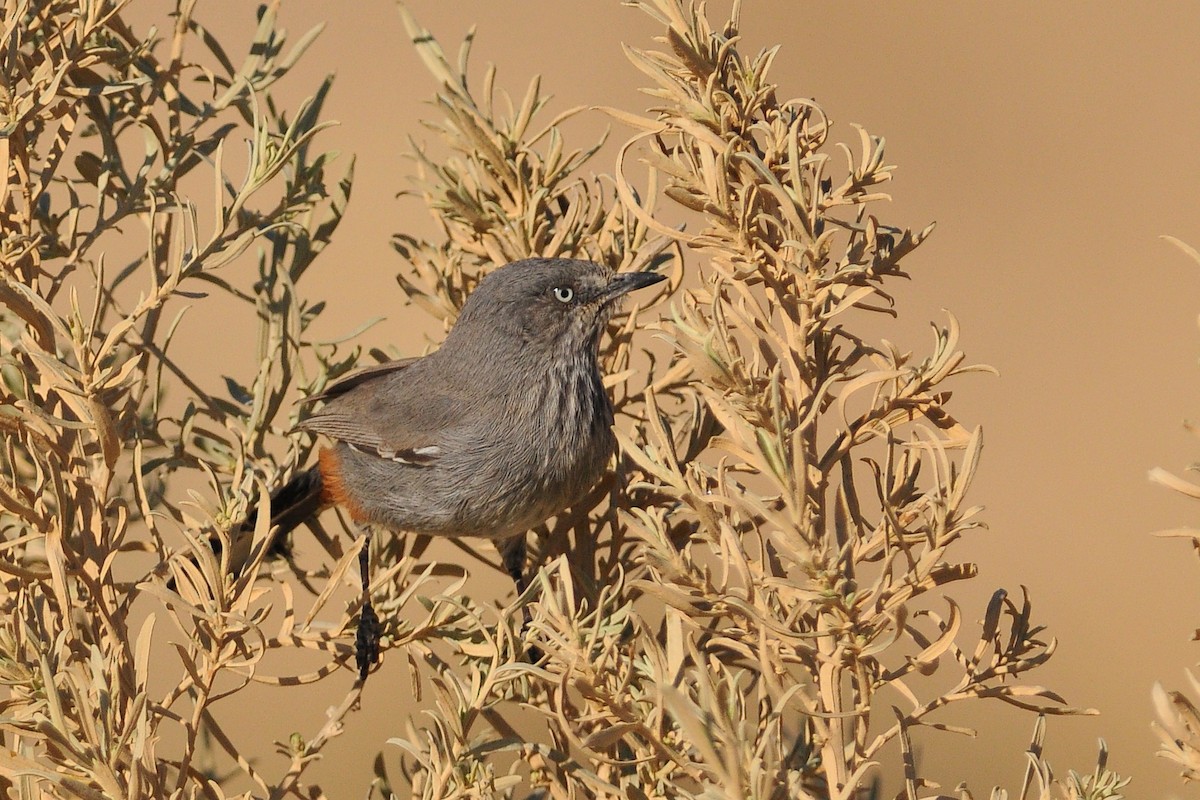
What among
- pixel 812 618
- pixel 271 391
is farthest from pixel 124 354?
pixel 812 618

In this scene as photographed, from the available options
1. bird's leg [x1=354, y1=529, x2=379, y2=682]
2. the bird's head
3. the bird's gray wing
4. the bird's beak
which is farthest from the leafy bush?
the bird's gray wing

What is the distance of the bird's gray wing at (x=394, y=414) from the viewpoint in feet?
12.1

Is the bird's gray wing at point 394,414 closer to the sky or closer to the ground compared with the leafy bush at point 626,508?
closer to the sky

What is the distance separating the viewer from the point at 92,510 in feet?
6.54

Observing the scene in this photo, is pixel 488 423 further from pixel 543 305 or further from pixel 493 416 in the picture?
pixel 543 305

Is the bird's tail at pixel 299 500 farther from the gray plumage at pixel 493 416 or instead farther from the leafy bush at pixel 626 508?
the leafy bush at pixel 626 508

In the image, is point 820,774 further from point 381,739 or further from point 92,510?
point 381,739

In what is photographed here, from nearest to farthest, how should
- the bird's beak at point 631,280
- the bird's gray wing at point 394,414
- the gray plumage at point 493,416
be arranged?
the bird's beak at point 631,280
the gray plumage at point 493,416
the bird's gray wing at point 394,414

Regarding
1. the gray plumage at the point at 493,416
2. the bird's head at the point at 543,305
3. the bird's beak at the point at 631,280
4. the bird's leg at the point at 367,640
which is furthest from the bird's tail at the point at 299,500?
the bird's beak at the point at 631,280

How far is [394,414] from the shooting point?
3.83m

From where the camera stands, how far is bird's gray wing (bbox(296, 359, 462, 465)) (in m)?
3.70

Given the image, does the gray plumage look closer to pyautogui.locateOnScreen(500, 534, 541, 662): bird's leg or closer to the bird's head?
the bird's head

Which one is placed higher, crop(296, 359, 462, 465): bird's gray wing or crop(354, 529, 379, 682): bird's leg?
crop(296, 359, 462, 465): bird's gray wing

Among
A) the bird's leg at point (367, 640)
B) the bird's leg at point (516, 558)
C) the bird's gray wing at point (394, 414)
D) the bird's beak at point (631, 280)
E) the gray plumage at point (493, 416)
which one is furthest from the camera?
the bird's gray wing at point (394, 414)
